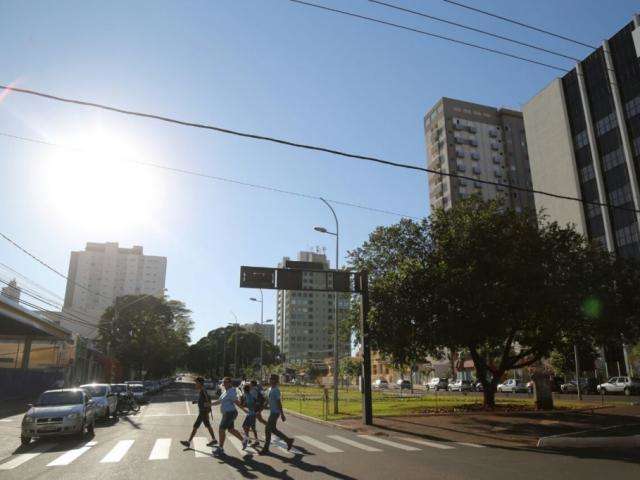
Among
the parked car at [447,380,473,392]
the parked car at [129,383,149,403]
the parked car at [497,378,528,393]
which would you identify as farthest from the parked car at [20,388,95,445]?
the parked car at [447,380,473,392]

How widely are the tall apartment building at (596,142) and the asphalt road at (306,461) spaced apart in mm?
45767

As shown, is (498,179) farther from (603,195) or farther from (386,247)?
(386,247)

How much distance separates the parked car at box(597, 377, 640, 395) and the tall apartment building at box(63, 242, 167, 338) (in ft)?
444

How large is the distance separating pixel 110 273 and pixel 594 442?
165022 millimetres

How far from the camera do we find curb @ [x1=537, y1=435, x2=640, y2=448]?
12109mm

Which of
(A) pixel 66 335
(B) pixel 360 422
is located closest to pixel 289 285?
(B) pixel 360 422

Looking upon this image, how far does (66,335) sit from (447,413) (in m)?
33.6

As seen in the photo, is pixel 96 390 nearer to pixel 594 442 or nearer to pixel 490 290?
pixel 490 290

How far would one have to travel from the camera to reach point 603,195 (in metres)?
54.2

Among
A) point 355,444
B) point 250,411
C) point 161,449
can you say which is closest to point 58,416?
point 161,449

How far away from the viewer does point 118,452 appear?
38.0 ft

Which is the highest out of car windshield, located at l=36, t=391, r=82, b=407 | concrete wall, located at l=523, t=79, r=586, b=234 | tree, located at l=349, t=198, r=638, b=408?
concrete wall, located at l=523, t=79, r=586, b=234

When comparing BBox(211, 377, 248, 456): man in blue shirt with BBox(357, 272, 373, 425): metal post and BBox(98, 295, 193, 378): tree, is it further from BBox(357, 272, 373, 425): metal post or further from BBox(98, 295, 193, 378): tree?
BBox(98, 295, 193, 378): tree

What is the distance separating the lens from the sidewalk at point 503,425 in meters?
14.0
